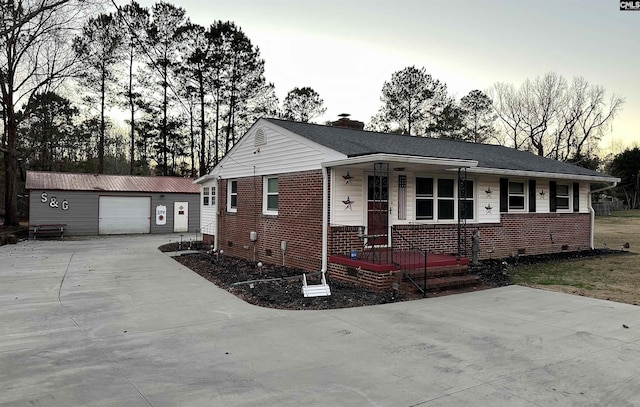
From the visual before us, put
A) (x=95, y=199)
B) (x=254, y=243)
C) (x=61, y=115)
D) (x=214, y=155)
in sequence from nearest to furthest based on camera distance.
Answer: (x=254, y=243) → (x=95, y=199) → (x=61, y=115) → (x=214, y=155)

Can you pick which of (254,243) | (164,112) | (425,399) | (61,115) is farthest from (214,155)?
(425,399)

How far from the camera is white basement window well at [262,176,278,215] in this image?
11750mm

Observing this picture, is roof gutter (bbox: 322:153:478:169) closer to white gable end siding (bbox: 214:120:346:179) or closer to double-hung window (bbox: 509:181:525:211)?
white gable end siding (bbox: 214:120:346:179)

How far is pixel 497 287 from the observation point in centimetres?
870

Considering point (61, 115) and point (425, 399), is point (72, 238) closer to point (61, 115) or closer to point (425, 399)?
point (61, 115)

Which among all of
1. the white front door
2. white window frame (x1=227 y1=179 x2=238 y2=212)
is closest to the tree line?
the white front door

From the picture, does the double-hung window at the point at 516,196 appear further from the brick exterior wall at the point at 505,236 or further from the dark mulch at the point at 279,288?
the dark mulch at the point at 279,288

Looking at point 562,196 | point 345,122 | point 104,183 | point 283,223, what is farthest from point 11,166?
point 562,196

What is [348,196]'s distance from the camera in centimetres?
947

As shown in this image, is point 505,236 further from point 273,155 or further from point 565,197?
point 273,155

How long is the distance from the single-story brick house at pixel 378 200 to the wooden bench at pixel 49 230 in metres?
11.7

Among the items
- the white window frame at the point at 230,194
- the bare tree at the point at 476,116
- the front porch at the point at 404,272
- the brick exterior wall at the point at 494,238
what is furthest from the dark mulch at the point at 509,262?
the bare tree at the point at 476,116

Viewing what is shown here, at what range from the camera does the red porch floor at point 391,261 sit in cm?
806

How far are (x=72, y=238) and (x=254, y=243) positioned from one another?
46.2ft
